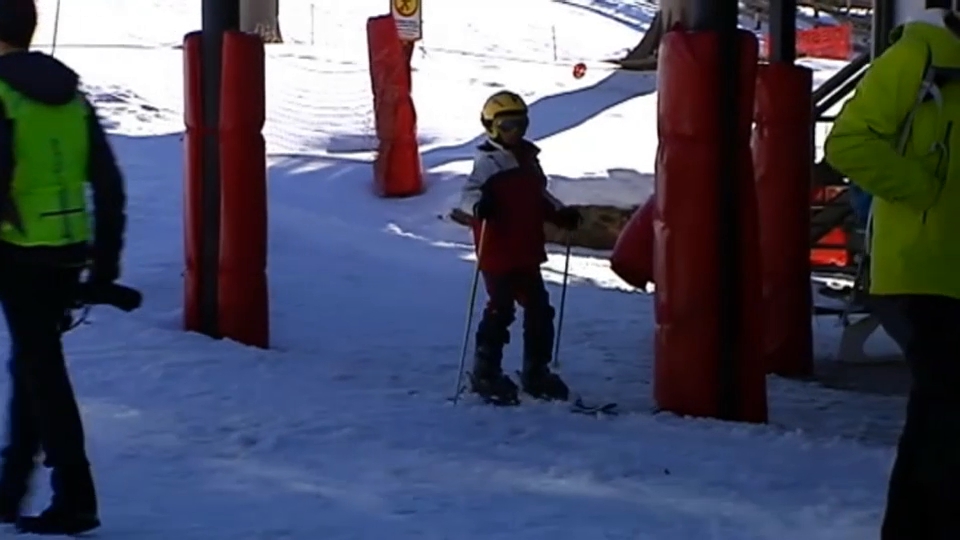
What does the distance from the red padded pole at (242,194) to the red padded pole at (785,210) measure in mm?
3041

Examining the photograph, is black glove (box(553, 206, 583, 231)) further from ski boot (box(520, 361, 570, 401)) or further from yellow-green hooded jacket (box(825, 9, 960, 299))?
yellow-green hooded jacket (box(825, 9, 960, 299))

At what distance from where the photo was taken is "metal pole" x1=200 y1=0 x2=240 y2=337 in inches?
408

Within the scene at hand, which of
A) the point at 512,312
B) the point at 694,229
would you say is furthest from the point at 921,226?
the point at 512,312

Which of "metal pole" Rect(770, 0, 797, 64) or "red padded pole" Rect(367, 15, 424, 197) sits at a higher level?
"metal pole" Rect(770, 0, 797, 64)

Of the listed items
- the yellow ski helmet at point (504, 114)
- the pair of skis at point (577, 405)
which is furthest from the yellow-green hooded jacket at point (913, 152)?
the yellow ski helmet at point (504, 114)

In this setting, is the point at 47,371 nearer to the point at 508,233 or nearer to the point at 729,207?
the point at 508,233

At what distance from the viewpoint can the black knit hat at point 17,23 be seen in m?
5.49

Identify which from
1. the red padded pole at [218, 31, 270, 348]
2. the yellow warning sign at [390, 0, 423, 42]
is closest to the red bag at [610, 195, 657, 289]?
the red padded pole at [218, 31, 270, 348]

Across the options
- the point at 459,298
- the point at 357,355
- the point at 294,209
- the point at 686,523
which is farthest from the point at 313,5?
the point at 686,523

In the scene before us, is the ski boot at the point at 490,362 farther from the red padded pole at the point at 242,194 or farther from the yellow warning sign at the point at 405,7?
the yellow warning sign at the point at 405,7

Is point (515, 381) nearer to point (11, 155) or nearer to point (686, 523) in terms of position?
point (686, 523)

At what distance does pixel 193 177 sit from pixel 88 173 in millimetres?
4930

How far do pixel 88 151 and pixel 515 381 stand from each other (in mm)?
4645

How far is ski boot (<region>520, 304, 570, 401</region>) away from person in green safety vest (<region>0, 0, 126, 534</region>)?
380 centimetres
